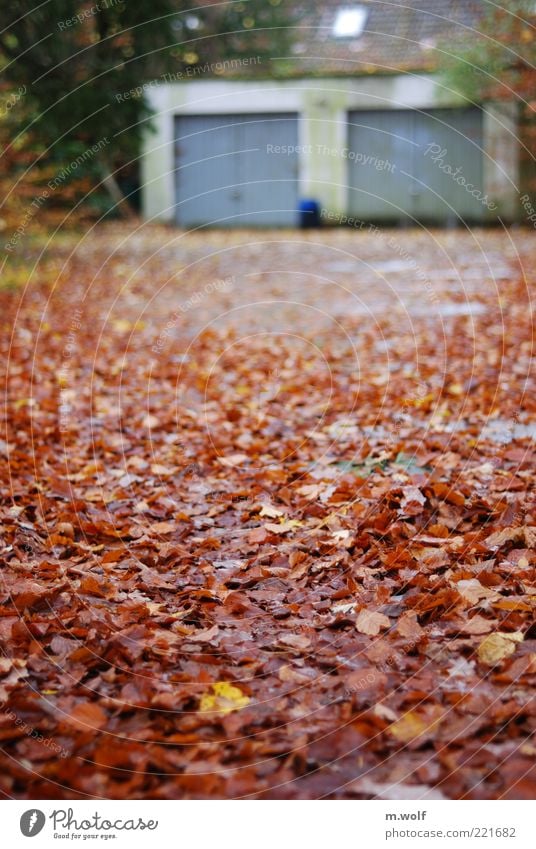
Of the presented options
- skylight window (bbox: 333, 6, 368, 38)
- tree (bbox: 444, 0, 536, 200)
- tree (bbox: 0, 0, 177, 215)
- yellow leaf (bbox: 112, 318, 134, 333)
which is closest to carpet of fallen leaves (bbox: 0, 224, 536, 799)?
yellow leaf (bbox: 112, 318, 134, 333)

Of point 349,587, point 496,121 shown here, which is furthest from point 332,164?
point 349,587

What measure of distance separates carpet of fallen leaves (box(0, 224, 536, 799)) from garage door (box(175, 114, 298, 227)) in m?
14.9

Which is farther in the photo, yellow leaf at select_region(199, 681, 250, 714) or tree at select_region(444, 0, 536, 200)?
tree at select_region(444, 0, 536, 200)

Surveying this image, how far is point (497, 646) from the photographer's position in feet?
8.93

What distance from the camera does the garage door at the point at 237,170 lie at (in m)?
22.1

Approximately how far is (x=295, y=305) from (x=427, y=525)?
7.56 meters

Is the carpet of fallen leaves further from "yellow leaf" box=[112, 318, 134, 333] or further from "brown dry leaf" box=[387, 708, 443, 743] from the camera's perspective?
"yellow leaf" box=[112, 318, 134, 333]

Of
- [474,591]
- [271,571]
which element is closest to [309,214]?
[271,571]

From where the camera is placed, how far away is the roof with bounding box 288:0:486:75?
21.7 meters

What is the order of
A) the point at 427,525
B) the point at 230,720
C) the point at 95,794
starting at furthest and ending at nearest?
1. the point at 427,525
2. the point at 230,720
3. the point at 95,794

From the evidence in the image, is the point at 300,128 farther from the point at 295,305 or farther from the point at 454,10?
the point at 295,305

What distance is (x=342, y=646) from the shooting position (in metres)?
2.80

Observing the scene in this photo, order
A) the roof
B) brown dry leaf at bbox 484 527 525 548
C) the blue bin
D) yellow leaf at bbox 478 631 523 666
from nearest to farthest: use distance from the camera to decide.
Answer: yellow leaf at bbox 478 631 523 666 < brown dry leaf at bbox 484 527 525 548 < the roof < the blue bin

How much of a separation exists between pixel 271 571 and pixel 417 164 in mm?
20455
